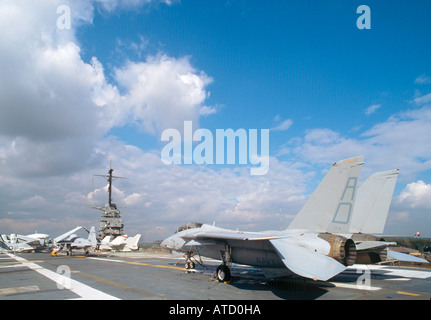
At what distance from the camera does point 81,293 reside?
8.48 m

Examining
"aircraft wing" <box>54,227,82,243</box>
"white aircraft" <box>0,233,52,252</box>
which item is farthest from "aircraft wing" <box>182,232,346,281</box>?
"white aircraft" <box>0,233,52,252</box>

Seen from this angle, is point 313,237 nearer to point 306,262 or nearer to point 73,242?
point 306,262

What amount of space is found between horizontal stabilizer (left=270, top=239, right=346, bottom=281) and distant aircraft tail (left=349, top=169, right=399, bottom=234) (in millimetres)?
6497

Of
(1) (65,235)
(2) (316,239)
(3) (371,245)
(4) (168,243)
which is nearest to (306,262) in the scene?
(2) (316,239)

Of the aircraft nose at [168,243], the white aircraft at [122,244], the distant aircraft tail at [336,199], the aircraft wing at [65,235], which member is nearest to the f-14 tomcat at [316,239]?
the distant aircraft tail at [336,199]

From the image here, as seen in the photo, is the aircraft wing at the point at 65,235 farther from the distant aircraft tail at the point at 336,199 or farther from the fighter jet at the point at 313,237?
the distant aircraft tail at the point at 336,199

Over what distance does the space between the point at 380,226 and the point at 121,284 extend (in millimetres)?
12202

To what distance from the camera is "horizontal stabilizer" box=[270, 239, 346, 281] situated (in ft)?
23.4

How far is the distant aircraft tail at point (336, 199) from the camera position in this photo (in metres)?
10.5

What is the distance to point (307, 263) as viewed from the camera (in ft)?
25.3

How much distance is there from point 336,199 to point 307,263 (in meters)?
3.73

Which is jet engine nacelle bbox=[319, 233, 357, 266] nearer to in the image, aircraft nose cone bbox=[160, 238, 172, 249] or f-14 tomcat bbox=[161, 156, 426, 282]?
f-14 tomcat bbox=[161, 156, 426, 282]
